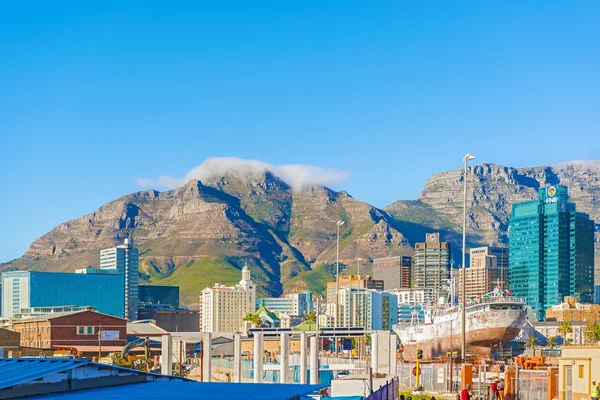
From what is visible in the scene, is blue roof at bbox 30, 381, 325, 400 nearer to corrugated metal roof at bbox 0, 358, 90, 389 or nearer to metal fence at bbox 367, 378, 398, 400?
corrugated metal roof at bbox 0, 358, 90, 389

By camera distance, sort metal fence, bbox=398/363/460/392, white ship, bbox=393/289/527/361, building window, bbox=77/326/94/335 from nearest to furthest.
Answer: metal fence, bbox=398/363/460/392 → building window, bbox=77/326/94/335 → white ship, bbox=393/289/527/361

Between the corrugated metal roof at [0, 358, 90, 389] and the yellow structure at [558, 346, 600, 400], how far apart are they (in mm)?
28555

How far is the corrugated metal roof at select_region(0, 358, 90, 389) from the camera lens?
1378 inches

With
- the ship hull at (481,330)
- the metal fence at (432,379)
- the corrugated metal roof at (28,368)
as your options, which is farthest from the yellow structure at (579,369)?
the ship hull at (481,330)

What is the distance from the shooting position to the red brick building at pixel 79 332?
144750 mm

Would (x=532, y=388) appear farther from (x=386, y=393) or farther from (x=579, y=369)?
(x=386, y=393)

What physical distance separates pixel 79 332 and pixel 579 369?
105 metres

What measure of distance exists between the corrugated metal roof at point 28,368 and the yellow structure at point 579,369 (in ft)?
93.7

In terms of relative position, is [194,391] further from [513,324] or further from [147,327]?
[147,327]

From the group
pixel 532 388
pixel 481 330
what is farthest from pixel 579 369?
pixel 481 330

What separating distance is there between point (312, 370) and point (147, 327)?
128m

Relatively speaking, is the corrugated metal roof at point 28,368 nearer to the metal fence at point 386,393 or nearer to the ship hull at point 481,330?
the metal fence at point 386,393

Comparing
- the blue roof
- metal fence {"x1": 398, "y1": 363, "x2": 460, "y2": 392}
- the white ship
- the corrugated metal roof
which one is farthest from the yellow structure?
the white ship

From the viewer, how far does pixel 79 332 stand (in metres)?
148
